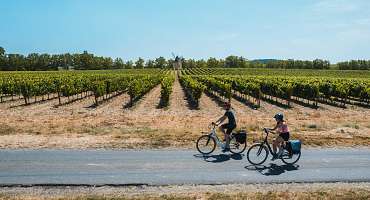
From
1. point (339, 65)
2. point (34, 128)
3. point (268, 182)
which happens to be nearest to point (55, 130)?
point (34, 128)

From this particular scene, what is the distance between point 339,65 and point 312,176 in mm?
154120

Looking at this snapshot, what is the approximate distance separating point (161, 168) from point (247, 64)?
15769cm

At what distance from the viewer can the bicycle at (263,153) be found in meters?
12.6

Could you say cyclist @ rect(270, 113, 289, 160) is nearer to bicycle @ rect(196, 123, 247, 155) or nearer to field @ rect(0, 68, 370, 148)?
bicycle @ rect(196, 123, 247, 155)

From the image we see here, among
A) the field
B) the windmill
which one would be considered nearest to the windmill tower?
the windmill

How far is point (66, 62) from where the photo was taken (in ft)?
547

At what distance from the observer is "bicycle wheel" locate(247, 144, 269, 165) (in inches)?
497

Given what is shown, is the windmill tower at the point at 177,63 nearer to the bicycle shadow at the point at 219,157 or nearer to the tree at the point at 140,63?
the tree at the point at 140,63

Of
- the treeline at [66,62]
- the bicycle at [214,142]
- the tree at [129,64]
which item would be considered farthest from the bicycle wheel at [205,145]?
the tree at [129,64]

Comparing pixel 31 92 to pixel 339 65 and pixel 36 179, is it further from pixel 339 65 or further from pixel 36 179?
pixel 339 65

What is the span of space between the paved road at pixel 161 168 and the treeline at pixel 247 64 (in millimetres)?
147332

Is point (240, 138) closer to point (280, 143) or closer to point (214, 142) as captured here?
point (214, 142)

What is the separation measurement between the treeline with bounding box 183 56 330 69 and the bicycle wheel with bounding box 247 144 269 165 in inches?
5871

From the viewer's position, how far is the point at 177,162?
12.9 metres
